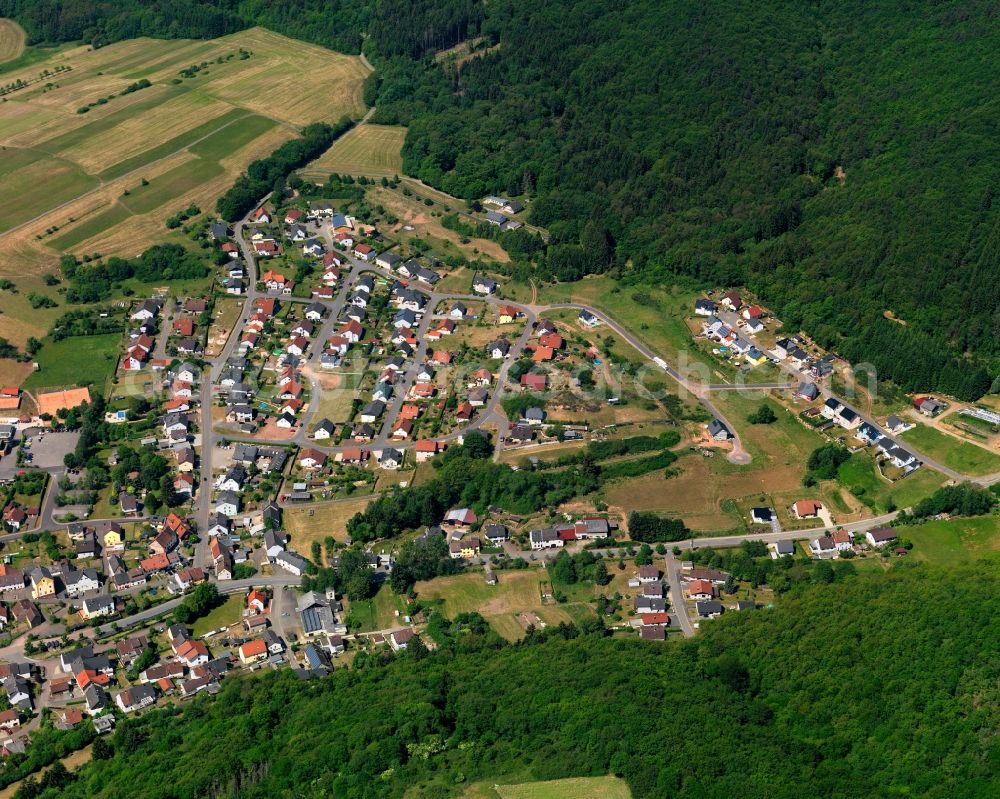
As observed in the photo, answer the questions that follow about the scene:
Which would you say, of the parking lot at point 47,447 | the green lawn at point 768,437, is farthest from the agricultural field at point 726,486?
the parking lot at point 47,447

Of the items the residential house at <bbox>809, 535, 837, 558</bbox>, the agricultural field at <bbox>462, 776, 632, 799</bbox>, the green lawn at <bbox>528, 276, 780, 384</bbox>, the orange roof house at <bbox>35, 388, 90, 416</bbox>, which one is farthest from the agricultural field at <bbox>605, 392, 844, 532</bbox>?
the orange roof house at <bbox>35, 388, 90, 416</bbox>

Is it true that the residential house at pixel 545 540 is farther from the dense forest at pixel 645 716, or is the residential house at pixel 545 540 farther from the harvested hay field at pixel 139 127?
the harvested hay field at pixel 139 127

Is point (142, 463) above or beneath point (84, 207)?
beneath

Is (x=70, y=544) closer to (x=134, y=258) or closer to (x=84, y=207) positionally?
(x=134, y=258)

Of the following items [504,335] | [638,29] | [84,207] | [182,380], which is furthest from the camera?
[638,29]

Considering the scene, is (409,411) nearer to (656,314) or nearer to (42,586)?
(656,314)

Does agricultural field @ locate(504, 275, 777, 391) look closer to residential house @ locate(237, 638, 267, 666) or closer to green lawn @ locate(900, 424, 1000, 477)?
green lawn @ locate(900, 424, 1000, 477)

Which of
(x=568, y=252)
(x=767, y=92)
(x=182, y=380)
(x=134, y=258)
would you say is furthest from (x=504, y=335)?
(x=767, y=92)
